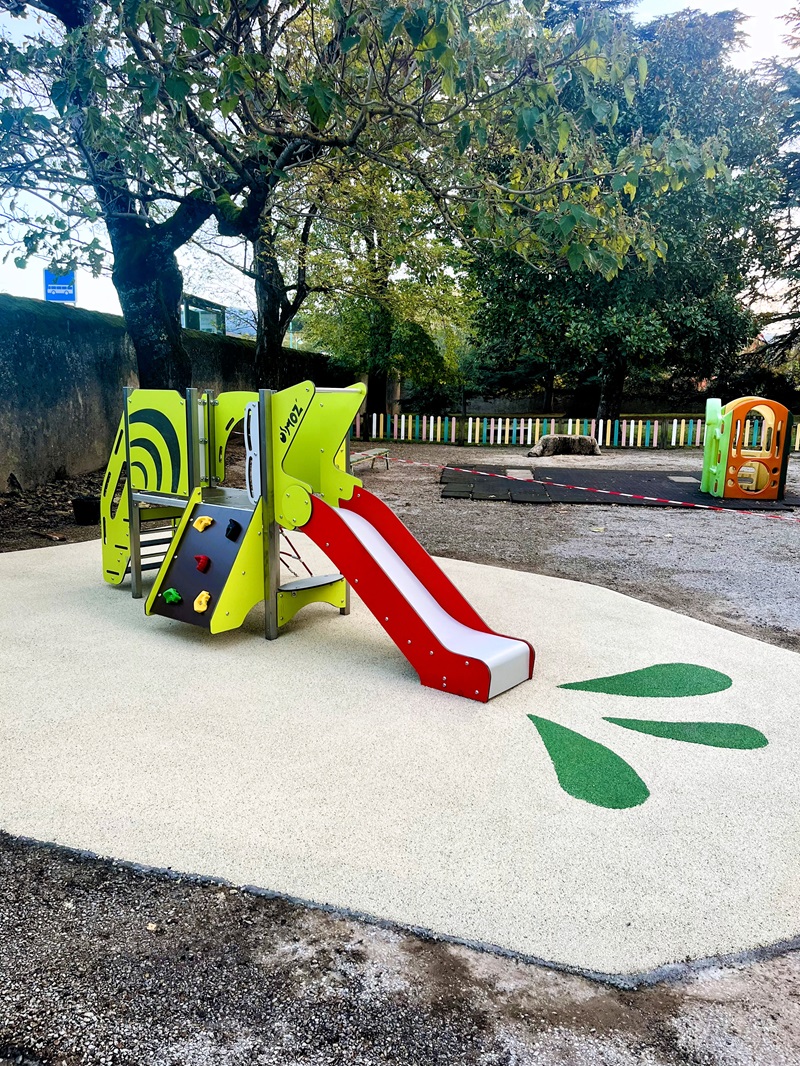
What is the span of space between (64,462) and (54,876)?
740 cm

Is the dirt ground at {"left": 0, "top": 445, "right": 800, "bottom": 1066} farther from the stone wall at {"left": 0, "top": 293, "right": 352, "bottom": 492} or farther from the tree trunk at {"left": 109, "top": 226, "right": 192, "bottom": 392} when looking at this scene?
the tree trunk at {"left": 109, "top": 226, "right": 192, "bottom": 392}

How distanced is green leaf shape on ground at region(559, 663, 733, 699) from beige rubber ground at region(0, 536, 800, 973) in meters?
0.08

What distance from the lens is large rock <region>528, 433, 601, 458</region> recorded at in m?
14.2

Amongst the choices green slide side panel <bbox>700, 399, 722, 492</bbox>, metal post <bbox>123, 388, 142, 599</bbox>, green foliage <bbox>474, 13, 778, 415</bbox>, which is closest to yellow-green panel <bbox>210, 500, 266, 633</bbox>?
metal post <bbox>123, 388, 142, 599</bbox>

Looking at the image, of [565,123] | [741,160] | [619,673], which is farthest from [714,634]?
[741,160]

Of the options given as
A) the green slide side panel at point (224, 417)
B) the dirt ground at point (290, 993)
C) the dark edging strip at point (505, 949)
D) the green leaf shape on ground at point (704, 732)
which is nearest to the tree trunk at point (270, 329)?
the green slide side panel at point (224, 417)

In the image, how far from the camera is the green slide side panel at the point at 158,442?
4.22 metres

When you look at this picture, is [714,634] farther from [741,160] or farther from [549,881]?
[741,160]

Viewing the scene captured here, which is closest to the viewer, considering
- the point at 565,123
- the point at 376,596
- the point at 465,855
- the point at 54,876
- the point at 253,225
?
the point at 54,876

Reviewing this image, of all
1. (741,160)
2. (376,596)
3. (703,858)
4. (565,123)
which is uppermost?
(741,160)

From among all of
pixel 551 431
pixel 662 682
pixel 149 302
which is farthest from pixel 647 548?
pixel 551 431

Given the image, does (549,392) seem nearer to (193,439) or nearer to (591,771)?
(193,439)

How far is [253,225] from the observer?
7.26 m

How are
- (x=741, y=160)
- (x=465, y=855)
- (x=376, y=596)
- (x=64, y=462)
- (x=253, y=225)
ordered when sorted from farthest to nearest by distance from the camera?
(x=741, y=160) → (x=64, y=462) → (x=253, y=225) → (x=376, y=596) → (x=465, y=855)
